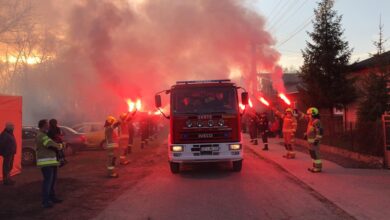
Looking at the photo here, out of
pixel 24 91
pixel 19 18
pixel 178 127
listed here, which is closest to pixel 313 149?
pixel 178 127

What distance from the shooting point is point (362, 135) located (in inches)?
524

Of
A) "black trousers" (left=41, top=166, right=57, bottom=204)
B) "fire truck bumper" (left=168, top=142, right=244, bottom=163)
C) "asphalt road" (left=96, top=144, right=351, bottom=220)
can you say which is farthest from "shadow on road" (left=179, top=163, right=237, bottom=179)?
"black trousers" (left=41, top=166, right=57, bottom=204)

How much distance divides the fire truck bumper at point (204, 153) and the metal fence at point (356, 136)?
4.81 m

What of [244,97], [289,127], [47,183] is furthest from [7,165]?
[289,127]

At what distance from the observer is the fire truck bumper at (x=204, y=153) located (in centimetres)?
1103

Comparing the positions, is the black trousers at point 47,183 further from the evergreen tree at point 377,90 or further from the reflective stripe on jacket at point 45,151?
the evergreen tree at point 377,90

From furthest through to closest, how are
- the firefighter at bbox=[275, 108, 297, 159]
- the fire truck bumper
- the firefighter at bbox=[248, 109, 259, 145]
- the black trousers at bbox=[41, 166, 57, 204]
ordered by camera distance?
the firefighter at bbox=[248, 109, 259, 145], the firefighter at bbox=[275, 108, 297, 159], the fire truck bumper, the black trousers at bbox=[41, 166, 57, 204]

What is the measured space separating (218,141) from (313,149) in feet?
9.03

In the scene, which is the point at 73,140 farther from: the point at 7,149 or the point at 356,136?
the point at 356,136

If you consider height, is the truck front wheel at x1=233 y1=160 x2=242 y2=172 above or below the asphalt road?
above

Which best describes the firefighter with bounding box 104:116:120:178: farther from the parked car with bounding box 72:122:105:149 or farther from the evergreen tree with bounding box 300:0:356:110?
the evergreen tree with bounding box 300:0:356:110

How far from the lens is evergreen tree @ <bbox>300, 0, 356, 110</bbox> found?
22.8m

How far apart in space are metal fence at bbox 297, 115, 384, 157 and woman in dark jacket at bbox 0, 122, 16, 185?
35.5 ft

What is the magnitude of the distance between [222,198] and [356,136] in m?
7.77
